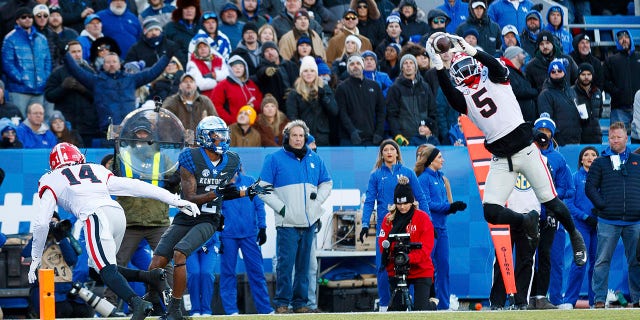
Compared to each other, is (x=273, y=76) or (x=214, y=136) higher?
(x=273, y=76)

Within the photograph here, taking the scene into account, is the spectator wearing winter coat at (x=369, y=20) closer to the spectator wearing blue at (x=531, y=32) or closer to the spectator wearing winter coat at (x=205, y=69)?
the spectator wearing blue at (x=531, y=32)

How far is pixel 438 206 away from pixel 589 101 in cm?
361

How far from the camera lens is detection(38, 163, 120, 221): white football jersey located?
35.5ft

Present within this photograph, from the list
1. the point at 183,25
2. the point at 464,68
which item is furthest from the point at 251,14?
the point at 464,68

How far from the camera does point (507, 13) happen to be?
747 inches

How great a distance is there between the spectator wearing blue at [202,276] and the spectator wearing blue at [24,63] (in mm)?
3652

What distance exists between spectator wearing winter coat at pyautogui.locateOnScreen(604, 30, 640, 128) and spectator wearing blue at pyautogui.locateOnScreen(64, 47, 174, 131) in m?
6.57

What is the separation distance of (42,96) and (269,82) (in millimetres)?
2759

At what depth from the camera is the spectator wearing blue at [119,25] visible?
1695 cm

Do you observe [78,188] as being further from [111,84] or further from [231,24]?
[231,24]

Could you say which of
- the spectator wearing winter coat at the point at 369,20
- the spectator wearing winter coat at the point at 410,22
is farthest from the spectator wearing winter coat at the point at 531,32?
the spectator wearing winter coat at the point at 369,20

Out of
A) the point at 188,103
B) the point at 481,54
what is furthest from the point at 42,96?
the point at 481,54

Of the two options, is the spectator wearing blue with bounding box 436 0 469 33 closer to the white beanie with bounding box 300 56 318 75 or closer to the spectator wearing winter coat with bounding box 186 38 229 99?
the white beanie with bounding box 300 56 318 75

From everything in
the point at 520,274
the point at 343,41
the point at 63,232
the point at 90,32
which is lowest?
the point at 520,274
